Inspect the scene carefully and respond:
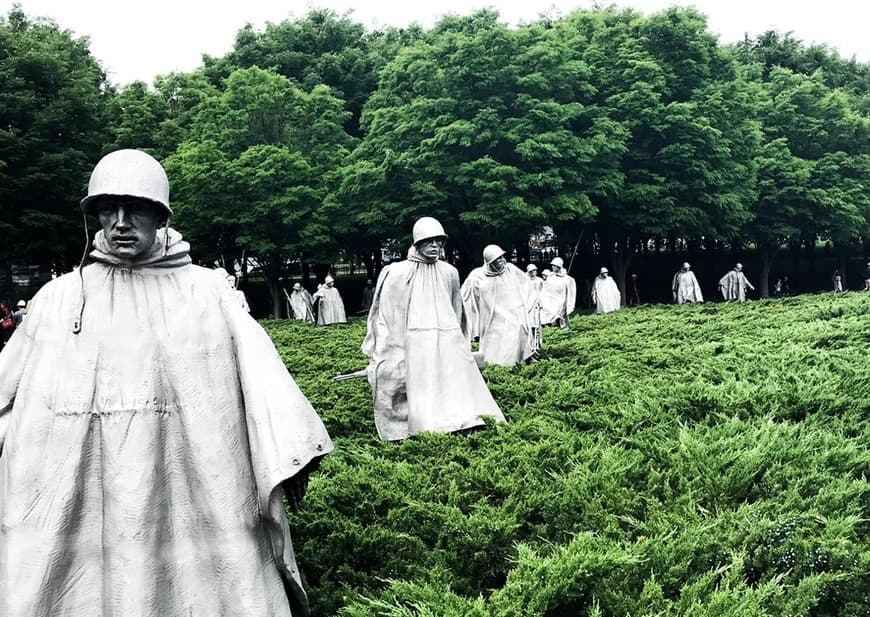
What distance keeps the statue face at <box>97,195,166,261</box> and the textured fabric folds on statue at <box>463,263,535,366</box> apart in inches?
391

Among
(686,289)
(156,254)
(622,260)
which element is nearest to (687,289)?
(686,289)

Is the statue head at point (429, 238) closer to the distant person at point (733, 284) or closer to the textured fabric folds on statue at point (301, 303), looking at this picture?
the textured fabric folds on statue at point (301, 303)

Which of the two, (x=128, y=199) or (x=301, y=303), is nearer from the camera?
(x=128, y=199)

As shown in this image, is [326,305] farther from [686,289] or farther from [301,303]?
[686,289]

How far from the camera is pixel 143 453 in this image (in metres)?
3.15

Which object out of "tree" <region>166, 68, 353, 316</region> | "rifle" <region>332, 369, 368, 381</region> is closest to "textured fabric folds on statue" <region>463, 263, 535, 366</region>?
"rifle" <region>332, 369, 368, 381</region>

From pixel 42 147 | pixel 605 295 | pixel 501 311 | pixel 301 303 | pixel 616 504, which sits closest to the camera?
pixel 616 504

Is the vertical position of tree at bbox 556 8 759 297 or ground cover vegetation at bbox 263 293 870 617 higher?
tree at bbox 556 8 759 297

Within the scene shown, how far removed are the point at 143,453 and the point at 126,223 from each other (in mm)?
914

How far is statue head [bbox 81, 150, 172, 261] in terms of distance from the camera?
3139mm

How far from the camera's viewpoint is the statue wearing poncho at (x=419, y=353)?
27.3 feet

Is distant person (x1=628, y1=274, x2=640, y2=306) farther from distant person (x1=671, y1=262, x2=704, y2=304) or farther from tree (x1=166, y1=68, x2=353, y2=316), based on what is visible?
tree (x1=166, y1=68, x2=353, y2=316)

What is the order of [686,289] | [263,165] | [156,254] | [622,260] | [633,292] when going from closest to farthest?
[156,254]
[263,165]
[686,289]
[622,260]
[633,292]

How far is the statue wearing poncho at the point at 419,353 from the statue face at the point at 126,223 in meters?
5.26
